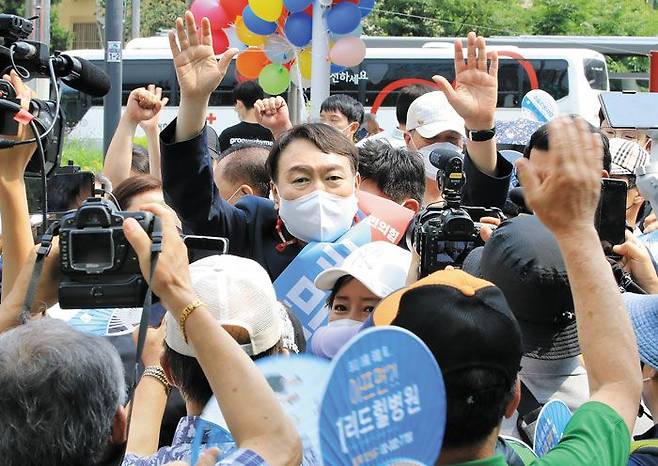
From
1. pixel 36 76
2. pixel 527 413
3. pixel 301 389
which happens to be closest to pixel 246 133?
pixel 36 76

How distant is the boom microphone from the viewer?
9.14 ft

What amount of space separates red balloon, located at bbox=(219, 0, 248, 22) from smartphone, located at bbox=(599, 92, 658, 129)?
14.4 feet

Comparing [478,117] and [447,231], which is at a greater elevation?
[478,117]

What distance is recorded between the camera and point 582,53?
66.9ft

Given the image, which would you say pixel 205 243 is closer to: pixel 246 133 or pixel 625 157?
pixel 625 157

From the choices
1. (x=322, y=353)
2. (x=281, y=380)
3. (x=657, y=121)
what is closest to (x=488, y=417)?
(x=281, y=380)

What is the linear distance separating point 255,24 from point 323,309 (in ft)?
16.9

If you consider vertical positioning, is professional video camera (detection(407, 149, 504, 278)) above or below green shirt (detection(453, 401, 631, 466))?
above

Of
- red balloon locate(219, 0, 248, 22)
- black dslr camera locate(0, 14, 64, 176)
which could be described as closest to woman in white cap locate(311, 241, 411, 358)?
black dslr camera locate(0, 14, 64, 176)

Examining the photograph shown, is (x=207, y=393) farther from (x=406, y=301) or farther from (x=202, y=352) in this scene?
(x=406, y=301)

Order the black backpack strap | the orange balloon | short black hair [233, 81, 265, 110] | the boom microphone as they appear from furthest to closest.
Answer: the orange balloon
short black hair [233, 81, 265, 110]
the boom microphone
the black backpack strap

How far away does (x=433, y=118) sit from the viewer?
194 inches

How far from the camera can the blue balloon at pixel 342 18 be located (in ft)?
26.2

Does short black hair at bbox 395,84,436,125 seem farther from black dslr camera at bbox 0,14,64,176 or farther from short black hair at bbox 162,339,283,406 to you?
short black hair at bbox 162,339,283,406
